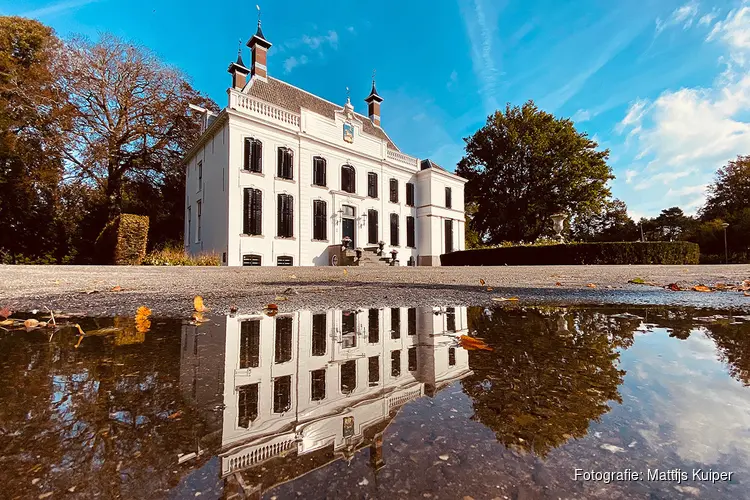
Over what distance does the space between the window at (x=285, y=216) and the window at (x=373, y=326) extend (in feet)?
49.6

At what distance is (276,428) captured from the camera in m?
0.71

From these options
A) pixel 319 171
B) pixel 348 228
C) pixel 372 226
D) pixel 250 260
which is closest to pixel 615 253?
pixel 372 226

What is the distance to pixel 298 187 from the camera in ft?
58.0

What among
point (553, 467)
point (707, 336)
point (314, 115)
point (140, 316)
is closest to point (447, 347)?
point (553, 467)

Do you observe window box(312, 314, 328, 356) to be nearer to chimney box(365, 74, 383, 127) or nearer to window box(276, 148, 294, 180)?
window box(276, 148, 294, 180)

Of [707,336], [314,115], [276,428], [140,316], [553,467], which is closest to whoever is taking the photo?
→ [553,467]

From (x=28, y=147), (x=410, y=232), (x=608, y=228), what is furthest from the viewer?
(x=608, y=228)

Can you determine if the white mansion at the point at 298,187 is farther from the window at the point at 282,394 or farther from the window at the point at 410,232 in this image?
the window at the point at 282,394

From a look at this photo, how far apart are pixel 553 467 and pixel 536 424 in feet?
0.49

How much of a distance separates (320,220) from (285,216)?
6.57 ft

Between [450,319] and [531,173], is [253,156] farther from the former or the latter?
[531,173]

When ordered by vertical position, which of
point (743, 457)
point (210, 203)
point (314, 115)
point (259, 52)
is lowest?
point (743, 457)

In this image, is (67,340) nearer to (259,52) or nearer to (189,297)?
(189,297)

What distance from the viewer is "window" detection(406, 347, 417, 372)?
3.65 ft
